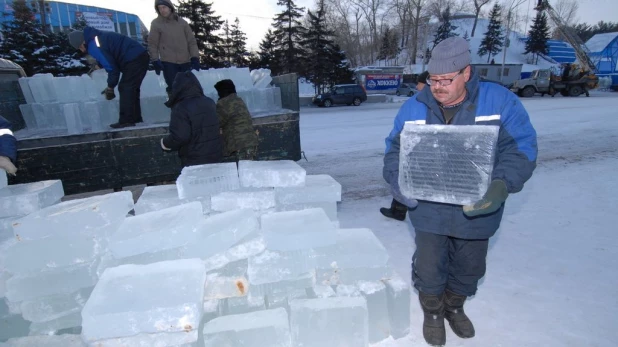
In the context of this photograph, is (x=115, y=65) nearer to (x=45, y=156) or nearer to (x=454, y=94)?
(x=45, y=156)

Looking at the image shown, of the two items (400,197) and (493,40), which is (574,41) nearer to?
(493,40)

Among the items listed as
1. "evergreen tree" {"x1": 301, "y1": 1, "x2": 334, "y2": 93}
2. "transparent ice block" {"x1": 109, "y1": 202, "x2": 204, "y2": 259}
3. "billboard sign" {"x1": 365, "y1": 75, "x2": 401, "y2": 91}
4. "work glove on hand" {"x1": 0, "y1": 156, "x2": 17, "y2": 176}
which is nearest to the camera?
"transparent ice block" {"x1": 109, "y1": 202, "x2": 204, "y2": 259}

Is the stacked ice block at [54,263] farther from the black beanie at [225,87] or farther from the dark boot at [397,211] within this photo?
the dark boot at [397,211]

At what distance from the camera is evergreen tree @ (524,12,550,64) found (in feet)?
129

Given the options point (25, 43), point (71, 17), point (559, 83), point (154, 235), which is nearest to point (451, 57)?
point (154, 235)

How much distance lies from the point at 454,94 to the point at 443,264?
100 cm

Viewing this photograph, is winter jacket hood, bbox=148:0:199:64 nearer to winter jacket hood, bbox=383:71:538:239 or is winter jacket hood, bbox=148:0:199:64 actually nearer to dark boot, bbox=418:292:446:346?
winter jacket hood, bbox=383:71:538:239

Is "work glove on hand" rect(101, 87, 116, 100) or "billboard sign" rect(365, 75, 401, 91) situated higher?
"billboard sign" rect(365, 75, 401, 91)

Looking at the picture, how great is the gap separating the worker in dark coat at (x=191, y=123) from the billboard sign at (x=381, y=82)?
76.4 ft

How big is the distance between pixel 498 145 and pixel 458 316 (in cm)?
110

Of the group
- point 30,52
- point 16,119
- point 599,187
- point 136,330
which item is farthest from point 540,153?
point 30,52

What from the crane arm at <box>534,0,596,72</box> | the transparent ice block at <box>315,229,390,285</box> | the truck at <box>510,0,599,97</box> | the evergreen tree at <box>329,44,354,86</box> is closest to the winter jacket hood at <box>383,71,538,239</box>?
the transparent ice block at <box>315,229,390,285</box>

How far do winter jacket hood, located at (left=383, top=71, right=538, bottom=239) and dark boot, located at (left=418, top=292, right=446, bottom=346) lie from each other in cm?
46

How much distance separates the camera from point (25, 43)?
16000 mm
